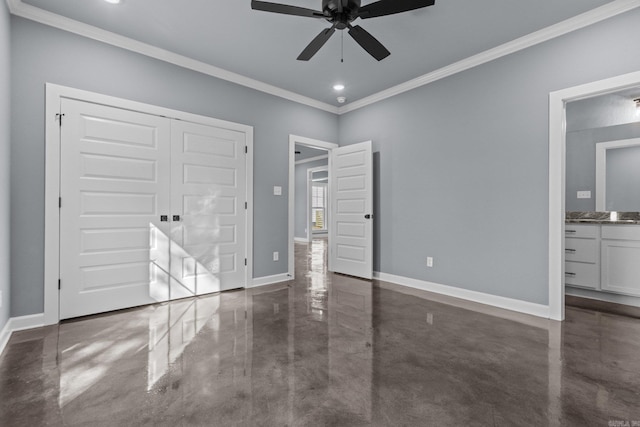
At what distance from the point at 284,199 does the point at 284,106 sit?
4.60 feet

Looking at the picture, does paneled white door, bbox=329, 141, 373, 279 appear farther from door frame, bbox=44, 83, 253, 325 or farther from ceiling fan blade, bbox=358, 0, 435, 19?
door frame, bbox=44, 83, 253, 325

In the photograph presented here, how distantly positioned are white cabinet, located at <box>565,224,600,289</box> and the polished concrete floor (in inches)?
27.3

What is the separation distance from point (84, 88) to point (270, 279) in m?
3.05

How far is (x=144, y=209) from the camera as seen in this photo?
3.38 meters

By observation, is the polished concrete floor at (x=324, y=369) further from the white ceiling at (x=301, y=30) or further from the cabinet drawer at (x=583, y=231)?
the white ceiling at (x=301, y=30)

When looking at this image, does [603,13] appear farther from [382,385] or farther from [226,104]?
[226,104]

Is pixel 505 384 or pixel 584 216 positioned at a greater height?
pixel 584 216

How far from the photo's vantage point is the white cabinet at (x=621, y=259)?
3.39m

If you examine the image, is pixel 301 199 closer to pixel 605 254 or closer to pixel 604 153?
pixel 604 153

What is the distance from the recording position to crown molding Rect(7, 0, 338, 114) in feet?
9.00

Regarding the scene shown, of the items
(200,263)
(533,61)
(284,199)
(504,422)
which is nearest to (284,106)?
(284,199)

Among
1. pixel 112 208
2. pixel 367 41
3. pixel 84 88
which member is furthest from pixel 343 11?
pixel 112 208

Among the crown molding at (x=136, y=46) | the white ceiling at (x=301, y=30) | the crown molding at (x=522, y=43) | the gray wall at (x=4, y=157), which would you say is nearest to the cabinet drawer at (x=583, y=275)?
the crown molding at (x=522, y=43)

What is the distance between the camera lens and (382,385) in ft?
6.14
